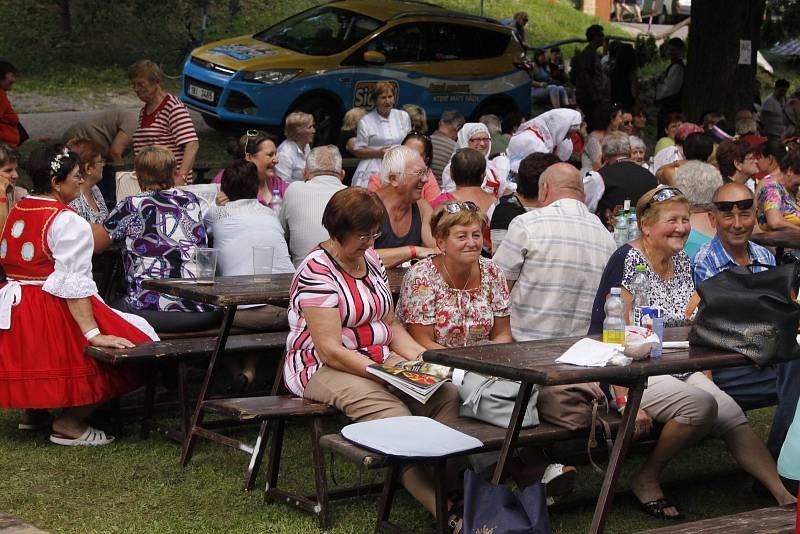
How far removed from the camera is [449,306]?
5.38 metres

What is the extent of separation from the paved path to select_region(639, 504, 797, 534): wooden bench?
82.7 inches

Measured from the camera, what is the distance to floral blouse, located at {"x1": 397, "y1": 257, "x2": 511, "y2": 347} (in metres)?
5.37

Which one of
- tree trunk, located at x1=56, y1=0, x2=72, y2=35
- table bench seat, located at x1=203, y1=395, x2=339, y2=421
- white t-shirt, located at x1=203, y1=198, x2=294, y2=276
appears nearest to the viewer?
table bench seat, located at x1=203, y1=395, x2=339, y2=421

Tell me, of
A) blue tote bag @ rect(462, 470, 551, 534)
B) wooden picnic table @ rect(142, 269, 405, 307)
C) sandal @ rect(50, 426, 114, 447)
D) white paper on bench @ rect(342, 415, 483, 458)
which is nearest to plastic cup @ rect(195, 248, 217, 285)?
wooden picnic table @ rect(142, 269, 405, 307)

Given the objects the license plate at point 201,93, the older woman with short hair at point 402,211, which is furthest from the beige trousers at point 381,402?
the license plate at point 201,93

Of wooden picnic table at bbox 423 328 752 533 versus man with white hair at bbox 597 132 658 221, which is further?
man with white hair at bbox 597 132 658 221

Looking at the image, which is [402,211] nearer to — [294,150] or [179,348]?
[179,348]

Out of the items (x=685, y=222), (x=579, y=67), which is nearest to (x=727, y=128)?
(x=579, y=67)

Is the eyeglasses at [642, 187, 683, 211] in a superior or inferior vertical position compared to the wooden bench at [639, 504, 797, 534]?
superior

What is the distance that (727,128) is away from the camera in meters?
14.5

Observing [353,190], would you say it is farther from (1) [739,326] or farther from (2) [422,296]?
(1) [739,326]

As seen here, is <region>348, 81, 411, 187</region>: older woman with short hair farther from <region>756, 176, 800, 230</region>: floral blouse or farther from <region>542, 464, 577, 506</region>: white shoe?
<region>542, 464, 577, 506</region>: white shoe

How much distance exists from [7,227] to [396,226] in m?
2.09

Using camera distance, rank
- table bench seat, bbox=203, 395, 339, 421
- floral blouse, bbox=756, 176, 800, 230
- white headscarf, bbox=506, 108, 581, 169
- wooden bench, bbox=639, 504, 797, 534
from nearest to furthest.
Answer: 1. wooden bench, bbox=639, 504, 797, 534
2. table bench seat, bbox=203, 395, 339, 421
3. floral blouse, bbox=756, 176, 800, 230
4. white headscarf, bbox=506, 108, 581, 169
